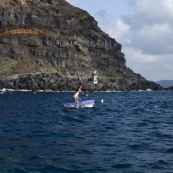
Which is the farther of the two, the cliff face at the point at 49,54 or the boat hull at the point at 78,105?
the cliff face at the point at 49,54

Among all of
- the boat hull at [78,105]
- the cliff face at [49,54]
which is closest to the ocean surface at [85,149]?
the boat hull at [78,105]

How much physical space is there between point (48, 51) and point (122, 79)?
137 ft

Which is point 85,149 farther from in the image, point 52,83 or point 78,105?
point 52,83

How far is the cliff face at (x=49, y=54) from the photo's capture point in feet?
456

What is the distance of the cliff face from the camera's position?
456ft

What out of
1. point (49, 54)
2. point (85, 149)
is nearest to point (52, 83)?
point (49, 54)

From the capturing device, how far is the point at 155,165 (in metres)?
16.1

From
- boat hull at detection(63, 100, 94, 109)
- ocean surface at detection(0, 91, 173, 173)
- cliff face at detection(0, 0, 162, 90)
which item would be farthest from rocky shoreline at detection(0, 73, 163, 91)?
ocean surface at detection(0, 91, 173, 173)

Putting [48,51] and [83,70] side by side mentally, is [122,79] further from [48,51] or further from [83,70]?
[48,51]

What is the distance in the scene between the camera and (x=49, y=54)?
164 metres

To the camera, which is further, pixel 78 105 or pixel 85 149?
pixel 78 105

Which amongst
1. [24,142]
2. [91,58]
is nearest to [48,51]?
[91,58]

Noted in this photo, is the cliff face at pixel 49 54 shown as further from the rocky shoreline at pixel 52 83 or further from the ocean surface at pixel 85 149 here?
the ocean surface at pixel 85 149

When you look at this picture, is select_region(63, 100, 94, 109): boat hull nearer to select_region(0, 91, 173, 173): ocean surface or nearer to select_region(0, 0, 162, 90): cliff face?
select_region(0, 91, 173, 173): ocean surface
